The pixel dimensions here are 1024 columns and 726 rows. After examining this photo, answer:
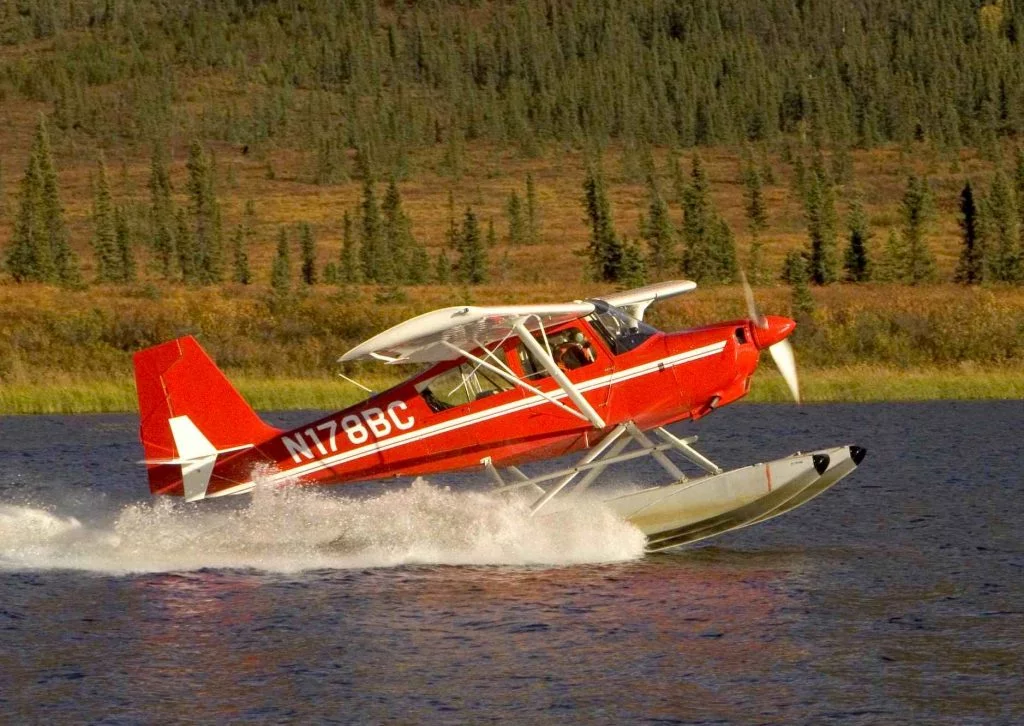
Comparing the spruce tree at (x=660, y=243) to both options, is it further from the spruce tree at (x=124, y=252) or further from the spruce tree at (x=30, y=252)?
the spruce tree at (x=30, y=252)

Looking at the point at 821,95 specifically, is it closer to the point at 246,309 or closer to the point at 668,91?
the point at 668,91

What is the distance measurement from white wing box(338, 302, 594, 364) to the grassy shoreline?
1848cm

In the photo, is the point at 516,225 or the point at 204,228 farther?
the point at 516,225

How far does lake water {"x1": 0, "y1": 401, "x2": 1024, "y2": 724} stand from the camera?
39.1 ft

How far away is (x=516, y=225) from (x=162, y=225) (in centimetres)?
2069

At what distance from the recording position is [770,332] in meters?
16.3

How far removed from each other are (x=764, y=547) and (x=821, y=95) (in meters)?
124

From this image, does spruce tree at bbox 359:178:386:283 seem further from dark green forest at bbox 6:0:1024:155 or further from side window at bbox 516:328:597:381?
side window at bbox 516:328:597:381

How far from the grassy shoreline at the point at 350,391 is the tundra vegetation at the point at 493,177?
107 millimetres

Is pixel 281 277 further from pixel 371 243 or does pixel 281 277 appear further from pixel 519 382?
pixel 519 382

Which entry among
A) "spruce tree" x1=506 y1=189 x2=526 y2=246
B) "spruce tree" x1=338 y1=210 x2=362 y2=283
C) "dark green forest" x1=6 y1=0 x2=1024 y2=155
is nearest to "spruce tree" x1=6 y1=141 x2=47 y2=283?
"spruce tree" x1=338 y1=210 x2=362 y2=283

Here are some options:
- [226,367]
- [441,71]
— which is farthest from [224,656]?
[441,71]

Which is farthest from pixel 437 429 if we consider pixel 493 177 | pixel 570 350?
pixel 493 177

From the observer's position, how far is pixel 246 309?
46781mm
